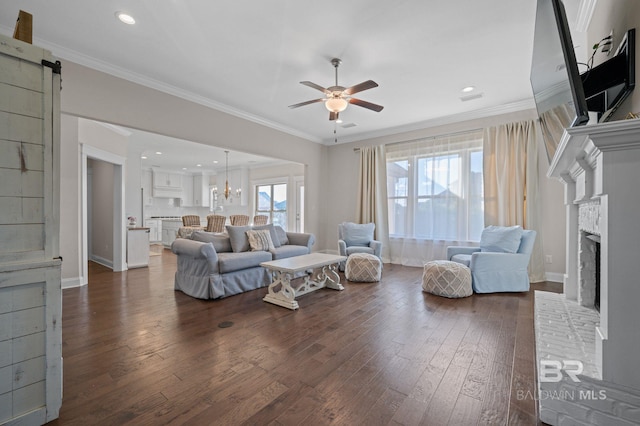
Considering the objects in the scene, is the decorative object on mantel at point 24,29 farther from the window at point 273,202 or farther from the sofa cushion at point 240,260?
the window at point 273,202

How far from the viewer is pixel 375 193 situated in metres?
5.84

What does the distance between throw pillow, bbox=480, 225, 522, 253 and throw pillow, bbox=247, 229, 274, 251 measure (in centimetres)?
322

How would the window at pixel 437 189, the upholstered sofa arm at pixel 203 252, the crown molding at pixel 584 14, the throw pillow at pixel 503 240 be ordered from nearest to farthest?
the crown molding at pixel 584 14 < the upholstered sofa arm at pixel 203 252 < the throw pillow at pixel 503 240 < the window at pixel 437 189

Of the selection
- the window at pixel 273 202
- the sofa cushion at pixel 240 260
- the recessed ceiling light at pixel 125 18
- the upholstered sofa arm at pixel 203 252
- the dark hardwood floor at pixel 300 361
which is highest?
the recessed ceiling light at pixel 125 18

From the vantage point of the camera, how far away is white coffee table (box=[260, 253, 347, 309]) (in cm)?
317

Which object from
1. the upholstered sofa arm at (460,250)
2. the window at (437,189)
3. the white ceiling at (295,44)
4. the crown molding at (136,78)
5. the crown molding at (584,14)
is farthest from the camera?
the window at (437,189)

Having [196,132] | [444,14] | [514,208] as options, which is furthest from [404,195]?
[196,132]

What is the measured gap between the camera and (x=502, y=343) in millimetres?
2258

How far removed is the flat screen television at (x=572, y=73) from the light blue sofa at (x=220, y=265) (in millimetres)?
3522

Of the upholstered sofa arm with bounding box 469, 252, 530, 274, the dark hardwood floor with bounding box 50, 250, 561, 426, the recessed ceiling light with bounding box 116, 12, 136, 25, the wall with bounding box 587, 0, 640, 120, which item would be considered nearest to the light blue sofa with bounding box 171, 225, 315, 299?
the dark hardwood floor with bounding box 50, 250, 561, 426

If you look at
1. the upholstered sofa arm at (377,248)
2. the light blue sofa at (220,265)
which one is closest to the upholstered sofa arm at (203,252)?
the light blue sofa at (220,265)

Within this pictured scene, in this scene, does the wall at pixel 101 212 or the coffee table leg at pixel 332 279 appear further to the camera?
the wall at pixel 101 212

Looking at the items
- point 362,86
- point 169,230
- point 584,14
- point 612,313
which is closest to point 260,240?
→ point 362,86

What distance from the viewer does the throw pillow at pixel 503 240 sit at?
12.2 feet
